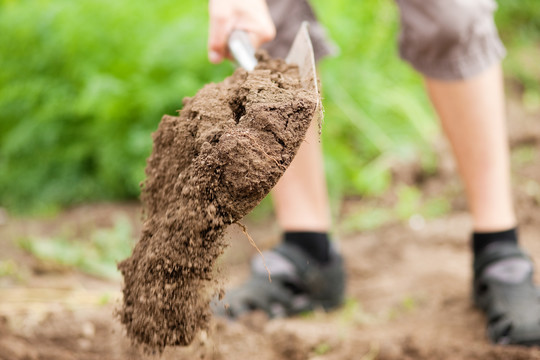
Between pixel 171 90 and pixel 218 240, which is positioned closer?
pixel 218 240

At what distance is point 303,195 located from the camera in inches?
89.3

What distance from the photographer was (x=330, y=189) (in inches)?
135

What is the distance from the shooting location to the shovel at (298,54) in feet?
4.20

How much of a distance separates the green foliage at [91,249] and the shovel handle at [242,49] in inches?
53.8

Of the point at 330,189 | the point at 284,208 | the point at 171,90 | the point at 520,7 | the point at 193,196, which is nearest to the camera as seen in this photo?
the point at 193,196

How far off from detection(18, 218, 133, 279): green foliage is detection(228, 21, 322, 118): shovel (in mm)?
1377

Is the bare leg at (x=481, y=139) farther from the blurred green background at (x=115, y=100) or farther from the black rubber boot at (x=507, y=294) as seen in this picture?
the blurred green background at (x=115, y=100)

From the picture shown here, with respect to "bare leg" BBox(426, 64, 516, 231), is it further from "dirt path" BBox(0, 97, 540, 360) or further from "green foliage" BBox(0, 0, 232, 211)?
"green foliage" BBox(0, 0, 232, 211)

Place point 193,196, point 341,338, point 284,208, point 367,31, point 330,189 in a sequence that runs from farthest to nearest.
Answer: point 367,31 < point 330,189 < point 284,208 < point 341,338 < point 193,196

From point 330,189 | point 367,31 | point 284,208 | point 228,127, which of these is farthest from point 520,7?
point 228,127

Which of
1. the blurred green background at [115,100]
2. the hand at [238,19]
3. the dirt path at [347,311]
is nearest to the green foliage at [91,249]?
the dirt path at [347,311]

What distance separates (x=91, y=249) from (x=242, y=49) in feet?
5.85

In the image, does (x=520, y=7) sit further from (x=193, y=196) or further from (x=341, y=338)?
(x=193, y=196)

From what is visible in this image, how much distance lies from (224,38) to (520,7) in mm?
5640
